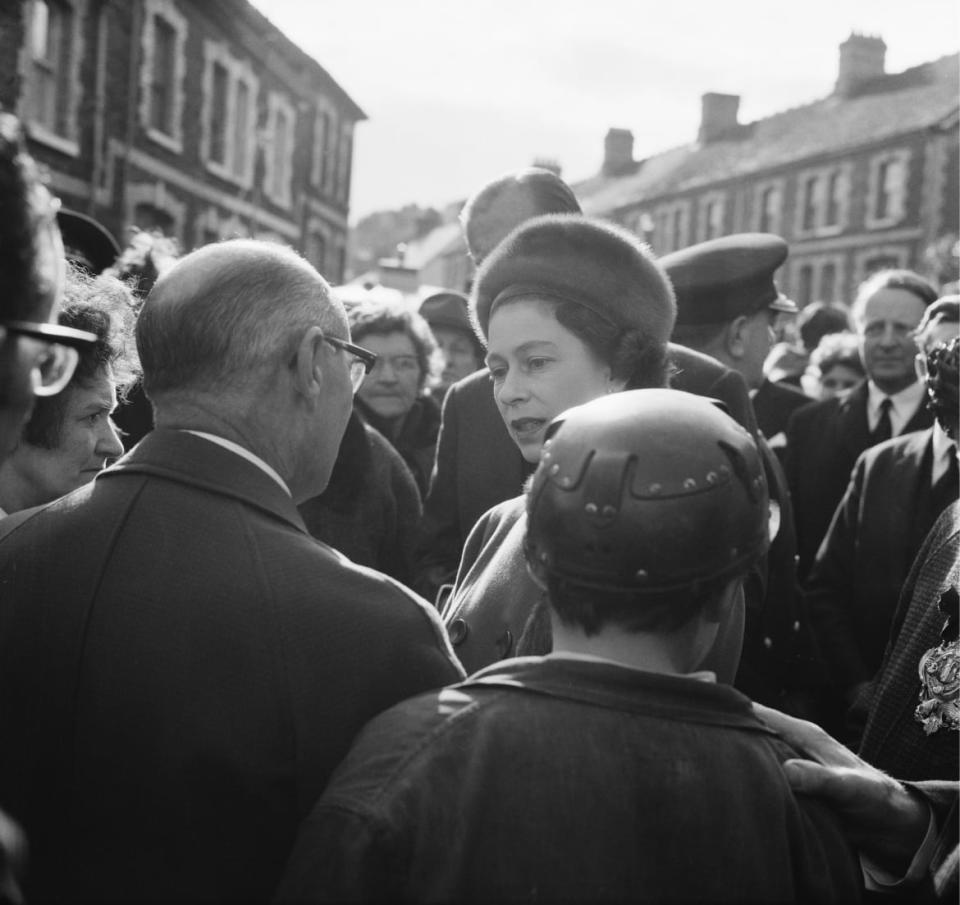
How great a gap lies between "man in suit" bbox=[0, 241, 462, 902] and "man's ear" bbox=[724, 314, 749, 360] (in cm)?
312

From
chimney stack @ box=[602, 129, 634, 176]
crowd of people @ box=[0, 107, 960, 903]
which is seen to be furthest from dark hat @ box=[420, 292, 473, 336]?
chimney stack @ box=[602, 129, 634, 176]

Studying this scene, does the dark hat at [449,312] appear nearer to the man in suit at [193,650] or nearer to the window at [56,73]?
the man in suit at [193,650]

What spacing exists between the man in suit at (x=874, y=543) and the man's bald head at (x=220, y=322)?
2861 mm

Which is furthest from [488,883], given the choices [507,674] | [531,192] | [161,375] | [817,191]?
[817,191]

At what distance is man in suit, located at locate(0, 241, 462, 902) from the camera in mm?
1957

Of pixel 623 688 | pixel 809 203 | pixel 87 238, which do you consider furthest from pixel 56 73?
pixel 809 203

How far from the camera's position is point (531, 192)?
4766mm

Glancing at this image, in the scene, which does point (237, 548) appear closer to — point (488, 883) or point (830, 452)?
point (488, 883)

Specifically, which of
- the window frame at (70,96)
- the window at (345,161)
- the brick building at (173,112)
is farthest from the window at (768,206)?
the window frame at (70,96)

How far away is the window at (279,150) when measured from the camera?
83.8ft

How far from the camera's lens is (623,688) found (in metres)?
1.80

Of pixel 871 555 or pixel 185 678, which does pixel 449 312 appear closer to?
pixel 871 555

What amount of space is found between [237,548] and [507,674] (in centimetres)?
53

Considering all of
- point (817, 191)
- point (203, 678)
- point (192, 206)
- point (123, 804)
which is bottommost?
point (123, 804)
